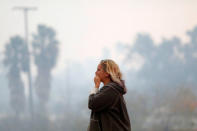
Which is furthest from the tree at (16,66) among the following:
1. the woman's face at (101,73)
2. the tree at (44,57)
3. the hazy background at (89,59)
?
the woman's face at (101,73)

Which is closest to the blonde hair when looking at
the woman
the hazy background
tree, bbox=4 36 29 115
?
the woman

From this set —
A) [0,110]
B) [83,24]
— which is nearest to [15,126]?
[0,110]

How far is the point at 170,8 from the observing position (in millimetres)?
8961

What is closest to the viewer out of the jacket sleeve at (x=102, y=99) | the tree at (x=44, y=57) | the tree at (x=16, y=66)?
the jacket sleeve at (x=102, y=99)

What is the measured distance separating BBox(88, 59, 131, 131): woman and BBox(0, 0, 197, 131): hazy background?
5640 mm

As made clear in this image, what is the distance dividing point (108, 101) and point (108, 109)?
0.06 m

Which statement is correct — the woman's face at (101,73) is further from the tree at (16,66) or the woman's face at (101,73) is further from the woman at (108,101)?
the tree at (16,66)

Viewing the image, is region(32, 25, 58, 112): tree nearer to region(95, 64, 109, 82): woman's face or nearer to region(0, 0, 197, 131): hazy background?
region(0, 0, 197, 131): hazy background

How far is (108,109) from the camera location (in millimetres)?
2639

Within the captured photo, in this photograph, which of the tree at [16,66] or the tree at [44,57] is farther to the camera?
the tree at [44,57]

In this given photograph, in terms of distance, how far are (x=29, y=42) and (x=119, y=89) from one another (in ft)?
19.5

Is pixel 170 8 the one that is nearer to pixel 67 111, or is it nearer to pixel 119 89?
pixel 67 111

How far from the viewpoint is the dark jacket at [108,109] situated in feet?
8.54

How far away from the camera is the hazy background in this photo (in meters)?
8.34
